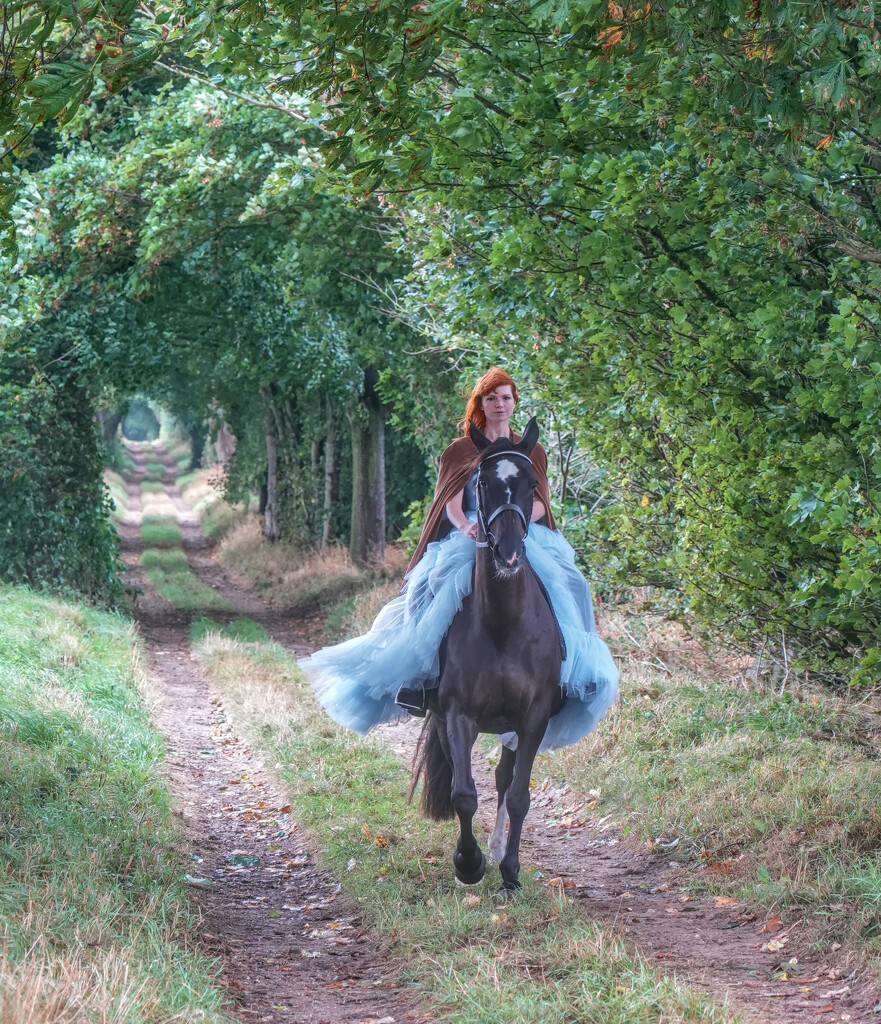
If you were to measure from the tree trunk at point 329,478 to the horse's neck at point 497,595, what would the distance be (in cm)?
1782

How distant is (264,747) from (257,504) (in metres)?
26.1

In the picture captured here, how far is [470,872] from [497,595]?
5.24 ft

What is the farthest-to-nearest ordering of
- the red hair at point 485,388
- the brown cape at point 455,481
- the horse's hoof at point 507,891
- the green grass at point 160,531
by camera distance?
the green grass at point 160,531
the brown cape at point 455,481
the red hair at point 485,388
the horse's hoof at point 507,891

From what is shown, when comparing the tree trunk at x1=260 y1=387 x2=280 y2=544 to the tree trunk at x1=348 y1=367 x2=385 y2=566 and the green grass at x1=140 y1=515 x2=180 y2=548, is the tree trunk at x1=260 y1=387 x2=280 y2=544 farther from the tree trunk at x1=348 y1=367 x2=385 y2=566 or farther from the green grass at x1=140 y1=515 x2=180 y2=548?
the green grass at x1=140 y1=515 x2=180 y2=548

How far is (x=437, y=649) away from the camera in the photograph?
6.53 m

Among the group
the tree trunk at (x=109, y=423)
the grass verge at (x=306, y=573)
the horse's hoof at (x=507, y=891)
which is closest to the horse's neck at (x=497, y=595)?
the horse's hoof at (x=507, y=891)

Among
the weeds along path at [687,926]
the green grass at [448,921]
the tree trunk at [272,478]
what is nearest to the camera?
the green grass at [448,921]

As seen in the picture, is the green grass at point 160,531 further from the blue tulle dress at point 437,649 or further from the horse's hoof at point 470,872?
the horse's hoof at point 470,872

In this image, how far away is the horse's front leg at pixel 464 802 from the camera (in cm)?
611

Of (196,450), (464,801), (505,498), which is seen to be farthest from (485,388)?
(196,450)

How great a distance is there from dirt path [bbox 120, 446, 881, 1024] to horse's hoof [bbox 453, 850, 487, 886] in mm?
576

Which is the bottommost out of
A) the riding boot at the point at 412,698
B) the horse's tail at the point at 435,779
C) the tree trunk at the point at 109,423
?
the horse's tail at the point at 435,779

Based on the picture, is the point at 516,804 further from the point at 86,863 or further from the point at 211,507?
the point at 211,507

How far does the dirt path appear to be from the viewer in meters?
4.84
